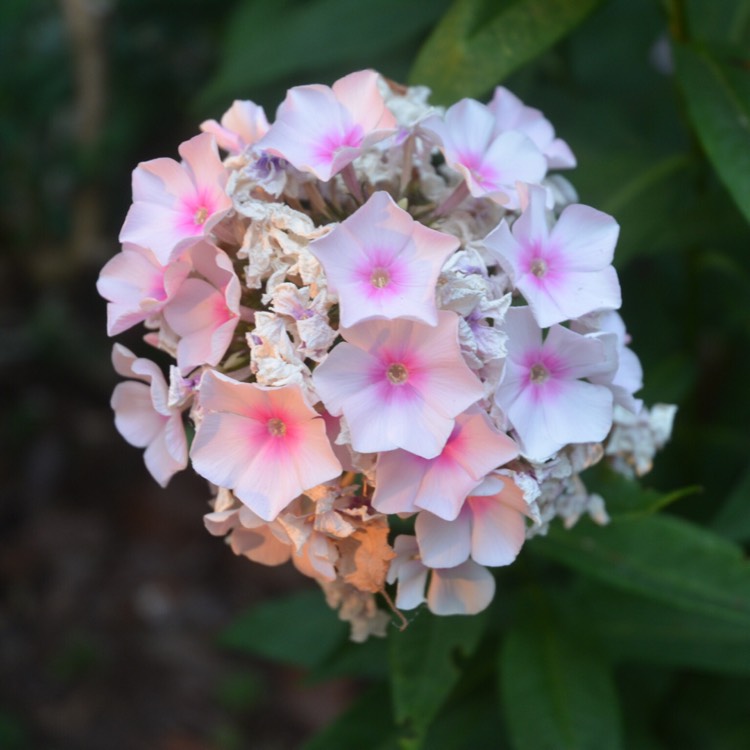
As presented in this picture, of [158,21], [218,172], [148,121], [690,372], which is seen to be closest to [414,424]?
[218,172]

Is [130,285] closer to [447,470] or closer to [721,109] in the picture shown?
[447,470]

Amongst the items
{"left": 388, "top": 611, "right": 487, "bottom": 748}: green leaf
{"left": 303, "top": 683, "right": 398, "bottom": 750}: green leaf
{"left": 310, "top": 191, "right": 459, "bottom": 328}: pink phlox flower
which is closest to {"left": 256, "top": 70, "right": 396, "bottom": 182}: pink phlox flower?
{"left": 310, "top": 191, "right": 459, "bottom": 328}: pink phlox flower

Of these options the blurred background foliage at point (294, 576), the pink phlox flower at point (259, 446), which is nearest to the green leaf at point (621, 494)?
the blurred background foliage at point (294, 576)

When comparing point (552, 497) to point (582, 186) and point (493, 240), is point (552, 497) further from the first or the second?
point (582, 186)

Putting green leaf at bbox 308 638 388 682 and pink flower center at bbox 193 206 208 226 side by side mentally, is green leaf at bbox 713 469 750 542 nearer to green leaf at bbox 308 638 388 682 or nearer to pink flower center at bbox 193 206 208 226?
green leaf at bbox 308 638 388 682

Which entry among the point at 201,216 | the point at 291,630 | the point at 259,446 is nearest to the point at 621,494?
the point at 259,446

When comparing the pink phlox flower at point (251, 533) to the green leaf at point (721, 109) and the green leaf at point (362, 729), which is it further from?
the green leaf at point (721, 109)
